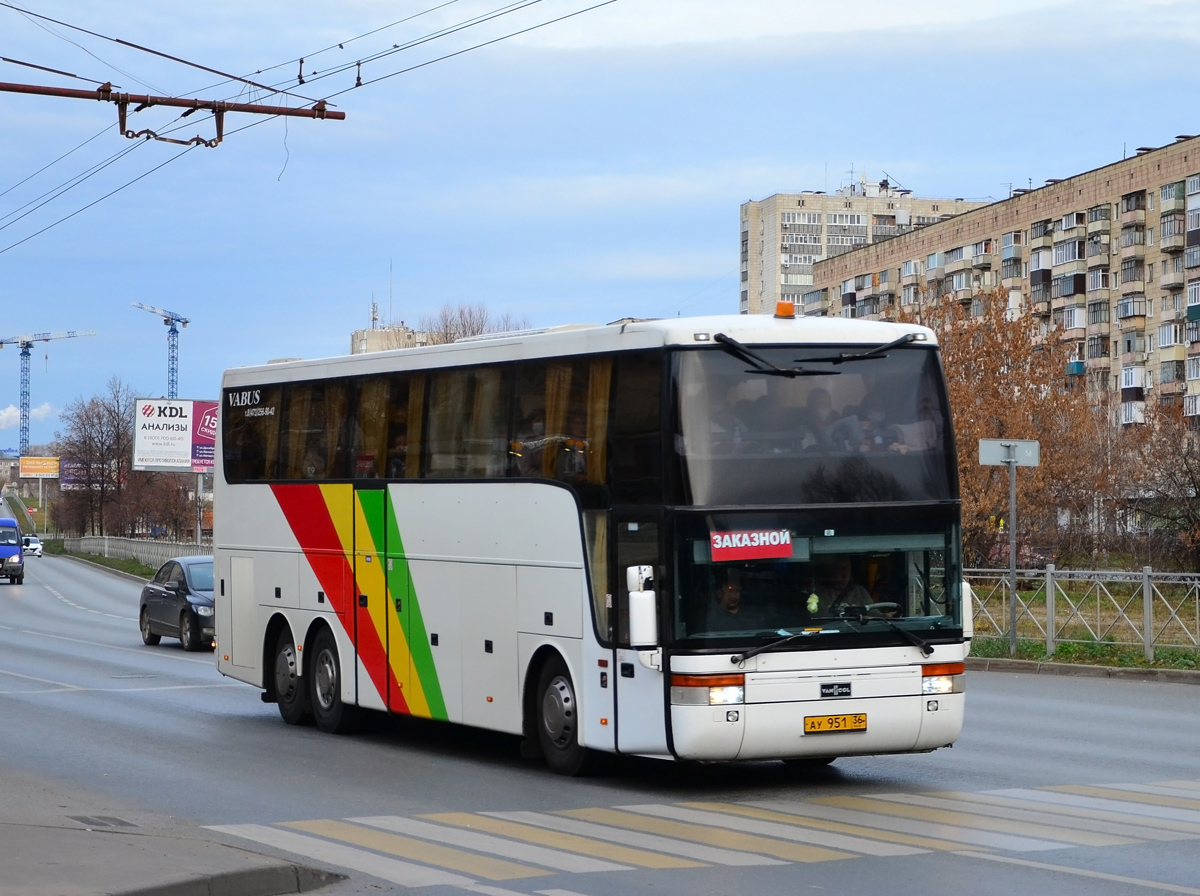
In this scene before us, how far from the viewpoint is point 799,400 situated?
A: 12352 millimetres

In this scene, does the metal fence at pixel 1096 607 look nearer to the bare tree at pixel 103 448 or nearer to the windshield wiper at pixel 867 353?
the windshield wiper at pixel 867 353

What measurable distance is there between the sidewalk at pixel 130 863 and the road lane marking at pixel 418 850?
2.21 ft

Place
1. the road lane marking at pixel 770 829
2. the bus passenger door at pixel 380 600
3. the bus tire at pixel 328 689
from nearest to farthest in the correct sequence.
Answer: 1. the road lane marking at pixel 770 829
2. the bus passenger door at pixel 380 600
3. the bus tire at pixel 328 689

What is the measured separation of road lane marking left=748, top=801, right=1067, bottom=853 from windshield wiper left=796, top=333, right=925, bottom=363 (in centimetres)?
313

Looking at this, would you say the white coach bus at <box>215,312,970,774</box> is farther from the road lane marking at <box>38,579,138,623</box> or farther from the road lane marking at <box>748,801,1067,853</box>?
the road lane marking at <box>38,579,138,623</box>

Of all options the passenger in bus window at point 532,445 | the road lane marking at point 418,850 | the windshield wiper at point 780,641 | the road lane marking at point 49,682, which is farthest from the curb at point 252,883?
the road lane marking at point 49,682

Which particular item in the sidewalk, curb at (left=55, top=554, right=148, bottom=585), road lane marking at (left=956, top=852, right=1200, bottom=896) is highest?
the sidewalk

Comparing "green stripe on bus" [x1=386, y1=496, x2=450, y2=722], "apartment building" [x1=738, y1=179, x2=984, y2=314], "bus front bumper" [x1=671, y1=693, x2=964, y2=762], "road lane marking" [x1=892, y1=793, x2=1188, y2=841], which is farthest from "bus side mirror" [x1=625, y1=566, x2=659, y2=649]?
"apartment building" [x1=738, y1=179, x2=984, y2=314]

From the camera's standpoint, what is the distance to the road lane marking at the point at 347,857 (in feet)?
29.1

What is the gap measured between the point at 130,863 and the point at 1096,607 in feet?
57.1

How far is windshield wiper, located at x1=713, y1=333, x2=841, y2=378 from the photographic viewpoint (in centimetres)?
1226

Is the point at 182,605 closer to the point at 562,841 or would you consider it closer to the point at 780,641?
the point at 780,641

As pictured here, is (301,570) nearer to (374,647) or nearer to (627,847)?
(374,647)

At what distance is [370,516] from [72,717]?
4551 mm
